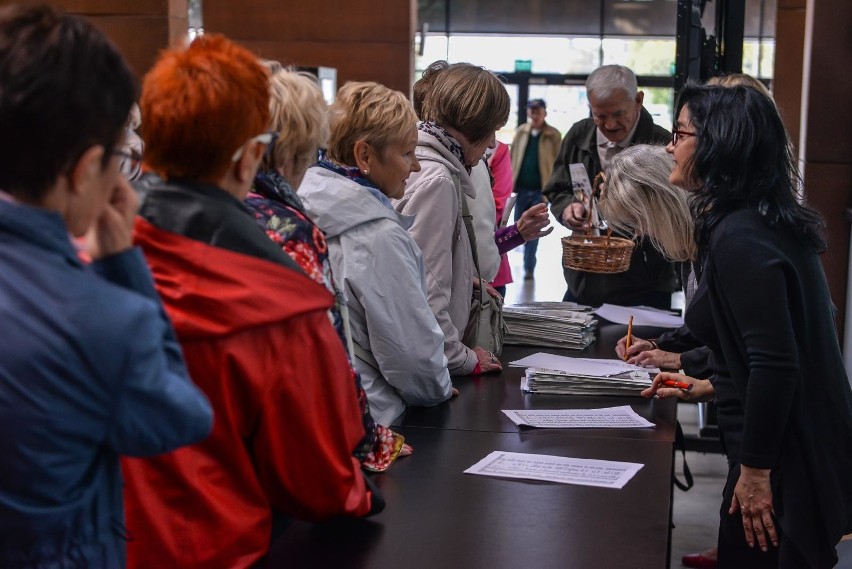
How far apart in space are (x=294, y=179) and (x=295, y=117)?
0.12 m

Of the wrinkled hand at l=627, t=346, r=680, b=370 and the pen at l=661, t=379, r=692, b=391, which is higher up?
the pen at l=661, t=379, r=692, b=391

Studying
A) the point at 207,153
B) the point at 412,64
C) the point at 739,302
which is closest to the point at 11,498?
the point at 207,153

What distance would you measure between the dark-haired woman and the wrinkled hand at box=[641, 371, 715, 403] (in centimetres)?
46

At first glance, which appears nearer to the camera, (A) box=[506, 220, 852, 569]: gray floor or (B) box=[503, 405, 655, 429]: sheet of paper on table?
(B) box=[503, 405, 655, 429]: sheet of paper on table

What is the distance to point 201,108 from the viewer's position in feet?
4.58

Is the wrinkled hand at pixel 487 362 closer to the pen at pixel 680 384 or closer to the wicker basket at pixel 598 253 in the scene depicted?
the pen at pixel 680 384

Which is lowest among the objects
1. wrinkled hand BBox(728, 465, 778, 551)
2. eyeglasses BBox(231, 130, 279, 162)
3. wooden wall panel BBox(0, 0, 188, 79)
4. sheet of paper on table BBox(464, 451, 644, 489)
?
wrinkled hand BBox(728, 465, 778, 551)

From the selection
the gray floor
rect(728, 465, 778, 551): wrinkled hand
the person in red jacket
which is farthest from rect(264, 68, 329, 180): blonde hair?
the gray floor

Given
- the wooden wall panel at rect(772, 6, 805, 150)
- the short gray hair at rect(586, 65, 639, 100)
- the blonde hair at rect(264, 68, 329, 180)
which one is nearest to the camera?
the blonde hair at rect(264, 68, 329, 180)

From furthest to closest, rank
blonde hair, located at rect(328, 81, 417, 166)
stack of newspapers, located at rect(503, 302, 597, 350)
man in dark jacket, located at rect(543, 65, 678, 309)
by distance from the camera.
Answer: man in dark jacket, located at rect(543, 65, 678, 309), stack of newspapers, located at rect(503, 302, 597, 350), blonde hair, located at rect(328, 81, 417, 166)

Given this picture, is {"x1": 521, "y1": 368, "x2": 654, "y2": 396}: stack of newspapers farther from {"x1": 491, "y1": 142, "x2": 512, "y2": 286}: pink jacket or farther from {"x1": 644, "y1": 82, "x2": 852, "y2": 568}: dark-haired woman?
{"x1": 491, "y1": 142, "x2": 512, "y2": 286}: pink jacket

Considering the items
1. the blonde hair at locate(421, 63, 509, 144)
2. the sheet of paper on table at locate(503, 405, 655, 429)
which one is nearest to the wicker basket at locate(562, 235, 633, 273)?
the blonde hair at locate(421, 63, 509, 144)

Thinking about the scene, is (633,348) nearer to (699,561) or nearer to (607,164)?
(699,561)

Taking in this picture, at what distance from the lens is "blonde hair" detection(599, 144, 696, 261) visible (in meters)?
2.92
